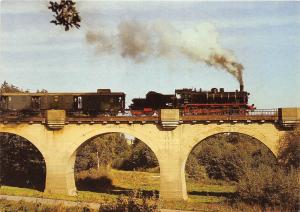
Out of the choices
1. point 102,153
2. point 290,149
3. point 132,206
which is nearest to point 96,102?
point 290,149

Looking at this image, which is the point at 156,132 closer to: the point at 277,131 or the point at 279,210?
the point at 277,131

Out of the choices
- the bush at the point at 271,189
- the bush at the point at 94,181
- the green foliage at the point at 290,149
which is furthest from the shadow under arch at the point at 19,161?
the green foliage at the point at 290,149

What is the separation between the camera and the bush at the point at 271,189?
21.5 metres

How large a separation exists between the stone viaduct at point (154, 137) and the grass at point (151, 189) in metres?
1.48

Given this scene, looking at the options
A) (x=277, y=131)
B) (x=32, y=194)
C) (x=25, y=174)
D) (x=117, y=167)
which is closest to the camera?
(x=277, y=131)

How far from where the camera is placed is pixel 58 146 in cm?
2991

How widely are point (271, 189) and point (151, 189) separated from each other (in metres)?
16.6

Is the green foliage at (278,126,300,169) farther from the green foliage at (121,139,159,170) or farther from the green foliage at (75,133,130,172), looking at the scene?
the green foliage at (121,139,159,170)

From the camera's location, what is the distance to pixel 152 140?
2844 cm

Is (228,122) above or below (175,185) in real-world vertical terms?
above

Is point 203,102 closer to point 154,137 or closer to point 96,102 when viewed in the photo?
point 154,137

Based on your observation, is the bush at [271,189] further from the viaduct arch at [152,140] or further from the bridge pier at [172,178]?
the bridge pier at [172,178]

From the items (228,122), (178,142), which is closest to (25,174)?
(178,142)

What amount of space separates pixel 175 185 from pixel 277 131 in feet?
28.9
